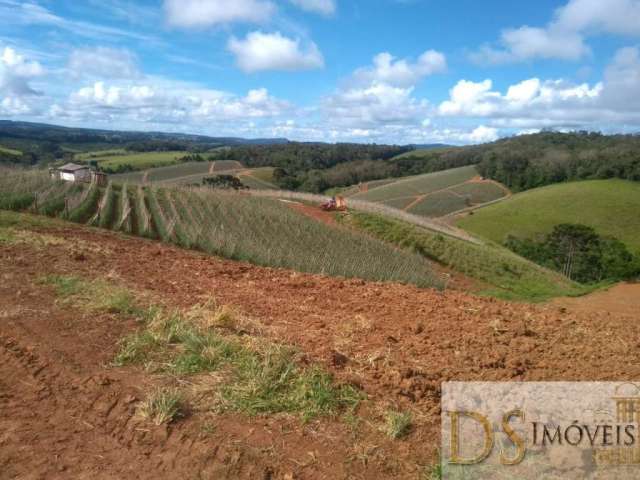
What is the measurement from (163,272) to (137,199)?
1445 cm

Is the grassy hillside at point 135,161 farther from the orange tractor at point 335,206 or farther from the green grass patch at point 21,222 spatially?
the green grass patch at point 21,222

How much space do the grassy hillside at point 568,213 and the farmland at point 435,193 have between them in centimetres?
568

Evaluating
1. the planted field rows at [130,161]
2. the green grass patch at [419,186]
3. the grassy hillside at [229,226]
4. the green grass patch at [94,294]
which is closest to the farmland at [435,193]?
the green grass patch at [419,186]

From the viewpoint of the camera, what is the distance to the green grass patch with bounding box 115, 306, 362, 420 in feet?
11.2

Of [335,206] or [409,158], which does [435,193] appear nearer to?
[409,158]

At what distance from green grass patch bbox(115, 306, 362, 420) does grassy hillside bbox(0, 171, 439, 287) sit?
8.30 meters

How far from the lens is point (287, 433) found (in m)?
3.16

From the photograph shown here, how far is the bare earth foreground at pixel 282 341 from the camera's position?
9.55ft

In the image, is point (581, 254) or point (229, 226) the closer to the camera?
point (229, 226)

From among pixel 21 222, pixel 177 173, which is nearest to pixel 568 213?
pixel 177 173

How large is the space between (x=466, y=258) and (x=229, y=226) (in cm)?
1021

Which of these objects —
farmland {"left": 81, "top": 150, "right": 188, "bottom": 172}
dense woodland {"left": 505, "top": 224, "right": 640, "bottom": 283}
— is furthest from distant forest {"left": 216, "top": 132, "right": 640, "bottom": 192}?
dense woodland {"left": 505, "top": 224, "right": 640, "bottom": 283}

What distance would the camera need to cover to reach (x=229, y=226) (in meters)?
17.5

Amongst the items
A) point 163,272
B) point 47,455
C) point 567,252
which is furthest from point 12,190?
point 567,252
